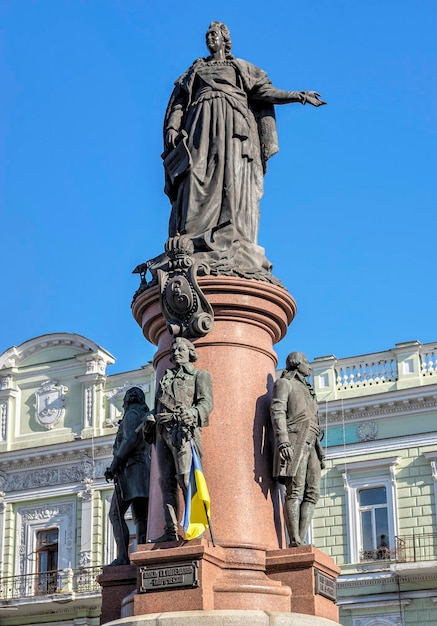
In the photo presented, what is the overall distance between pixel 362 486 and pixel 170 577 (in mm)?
20885

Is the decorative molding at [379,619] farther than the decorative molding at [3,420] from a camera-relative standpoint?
No

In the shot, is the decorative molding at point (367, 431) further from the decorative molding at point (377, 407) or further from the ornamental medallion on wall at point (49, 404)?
the ornamental medallion on wall at point (49, 404)

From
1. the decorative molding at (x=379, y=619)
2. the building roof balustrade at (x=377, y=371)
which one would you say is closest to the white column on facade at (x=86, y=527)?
the building roof balustrade at (x=377, y=371)

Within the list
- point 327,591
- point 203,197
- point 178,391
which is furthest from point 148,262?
point 327,591

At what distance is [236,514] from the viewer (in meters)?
8.46

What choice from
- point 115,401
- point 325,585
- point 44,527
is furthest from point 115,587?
point 44,527

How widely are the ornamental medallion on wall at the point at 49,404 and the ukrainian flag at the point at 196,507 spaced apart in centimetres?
2450

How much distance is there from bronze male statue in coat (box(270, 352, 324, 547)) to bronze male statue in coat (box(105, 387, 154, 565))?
3.79 ft

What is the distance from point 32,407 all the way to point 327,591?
82.4 ft

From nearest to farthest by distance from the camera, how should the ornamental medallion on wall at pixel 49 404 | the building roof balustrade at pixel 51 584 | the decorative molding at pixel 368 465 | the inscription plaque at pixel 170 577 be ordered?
the inscription plaque at pixel 170 577 < the decorative molding at pixel 368 465 < the building roof balustrade at pixel 51 584 < the ornamental medallion on wall at pixel 49 404

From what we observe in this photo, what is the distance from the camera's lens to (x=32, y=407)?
32.8 m

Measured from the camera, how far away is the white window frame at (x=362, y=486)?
2752 centimetres

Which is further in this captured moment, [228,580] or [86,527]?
[86,527]

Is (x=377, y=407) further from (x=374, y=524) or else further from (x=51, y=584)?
(x=51, y=584)
